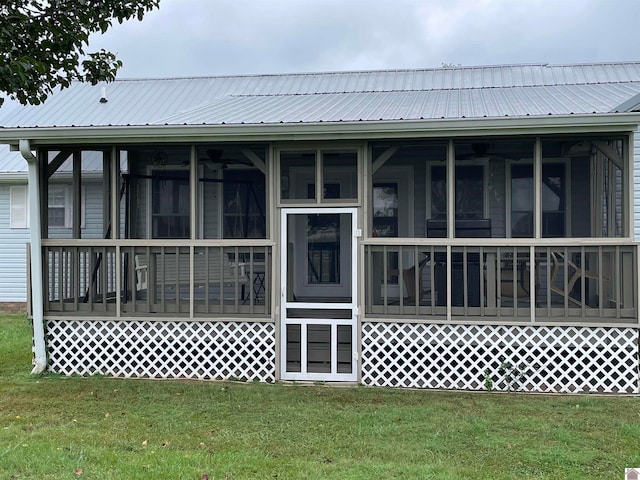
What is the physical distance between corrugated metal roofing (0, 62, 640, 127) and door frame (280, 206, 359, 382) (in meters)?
1.02

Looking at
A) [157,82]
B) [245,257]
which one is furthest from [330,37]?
[245,257]

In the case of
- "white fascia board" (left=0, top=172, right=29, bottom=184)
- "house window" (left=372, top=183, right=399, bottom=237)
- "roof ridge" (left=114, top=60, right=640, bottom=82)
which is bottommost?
"house window" (left=372, top=183, right=399, bottom=237)

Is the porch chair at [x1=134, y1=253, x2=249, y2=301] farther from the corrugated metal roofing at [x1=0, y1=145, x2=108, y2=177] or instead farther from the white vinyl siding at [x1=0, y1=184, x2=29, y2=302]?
the white vinyl siding at [x1=0, y1=184, x2=29, y2=302]

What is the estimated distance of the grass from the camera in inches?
164

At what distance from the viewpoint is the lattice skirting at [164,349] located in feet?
22.7

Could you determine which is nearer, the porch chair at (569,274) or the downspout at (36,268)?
the porch chair at (569,274)

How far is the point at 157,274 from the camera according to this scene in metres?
7.14

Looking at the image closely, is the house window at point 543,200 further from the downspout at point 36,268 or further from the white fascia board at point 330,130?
the downspout at point 36,268

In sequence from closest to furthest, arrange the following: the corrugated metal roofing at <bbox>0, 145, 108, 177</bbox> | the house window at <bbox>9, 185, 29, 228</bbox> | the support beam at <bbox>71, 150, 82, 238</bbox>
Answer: the support beam at <bbox>71, 150, 82, 238</bbox>, the corrugated metal roofing at <bbox>0, 145, 108, 177</bbox>, the house window at <bbox>9, 185, 29, 228</bbox>

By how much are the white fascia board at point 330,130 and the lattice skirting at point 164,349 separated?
6.97 feet

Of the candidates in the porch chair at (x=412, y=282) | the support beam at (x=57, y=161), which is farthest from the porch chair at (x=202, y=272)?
the porch chair at (x=412, y=282)

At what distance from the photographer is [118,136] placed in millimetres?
6785

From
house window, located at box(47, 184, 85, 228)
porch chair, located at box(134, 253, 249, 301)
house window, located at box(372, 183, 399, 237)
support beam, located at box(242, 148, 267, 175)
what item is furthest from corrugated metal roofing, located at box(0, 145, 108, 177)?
house window, located at box(372, 183, 399, 237)

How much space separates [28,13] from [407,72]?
9.06 m
